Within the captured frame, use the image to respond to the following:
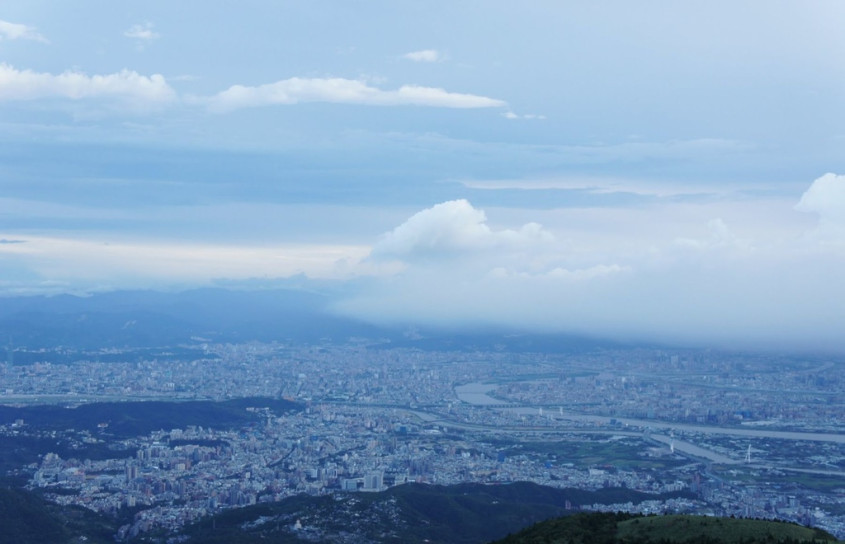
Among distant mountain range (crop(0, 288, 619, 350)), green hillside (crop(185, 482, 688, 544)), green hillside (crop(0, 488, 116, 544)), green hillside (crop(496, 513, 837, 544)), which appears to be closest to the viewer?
green hillside (crop(496, 513, 837, 544))

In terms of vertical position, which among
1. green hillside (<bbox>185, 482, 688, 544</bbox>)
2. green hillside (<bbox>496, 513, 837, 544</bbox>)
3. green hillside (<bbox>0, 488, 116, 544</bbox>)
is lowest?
green hillside (<bbox>0, 488, 116, 544</bbox>)

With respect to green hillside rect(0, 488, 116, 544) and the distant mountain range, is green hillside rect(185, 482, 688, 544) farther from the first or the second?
the distant mountain range

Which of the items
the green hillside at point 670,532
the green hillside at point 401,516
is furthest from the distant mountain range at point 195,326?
the green hillside at point 670,532

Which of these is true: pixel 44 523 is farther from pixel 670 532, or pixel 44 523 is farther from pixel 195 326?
pixel 195 326

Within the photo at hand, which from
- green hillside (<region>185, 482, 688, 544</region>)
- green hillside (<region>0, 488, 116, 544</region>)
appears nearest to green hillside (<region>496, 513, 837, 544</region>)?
green hillside (<region>185, 482, 688, 544</region>)

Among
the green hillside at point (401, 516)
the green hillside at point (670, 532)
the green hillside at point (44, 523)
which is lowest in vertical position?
the green hillside at point (44, 523)

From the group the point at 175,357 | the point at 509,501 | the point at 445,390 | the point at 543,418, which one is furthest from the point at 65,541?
the point at 175,357

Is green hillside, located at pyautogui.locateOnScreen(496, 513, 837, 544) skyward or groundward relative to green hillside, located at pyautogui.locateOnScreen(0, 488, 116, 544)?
skyward

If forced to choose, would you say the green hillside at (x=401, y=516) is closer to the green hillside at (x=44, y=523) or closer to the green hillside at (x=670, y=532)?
the green hillside at (x=44, y=523)

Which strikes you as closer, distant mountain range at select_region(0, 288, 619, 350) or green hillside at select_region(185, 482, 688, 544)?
green hillside at select_region(185, 482, 688, 544)
